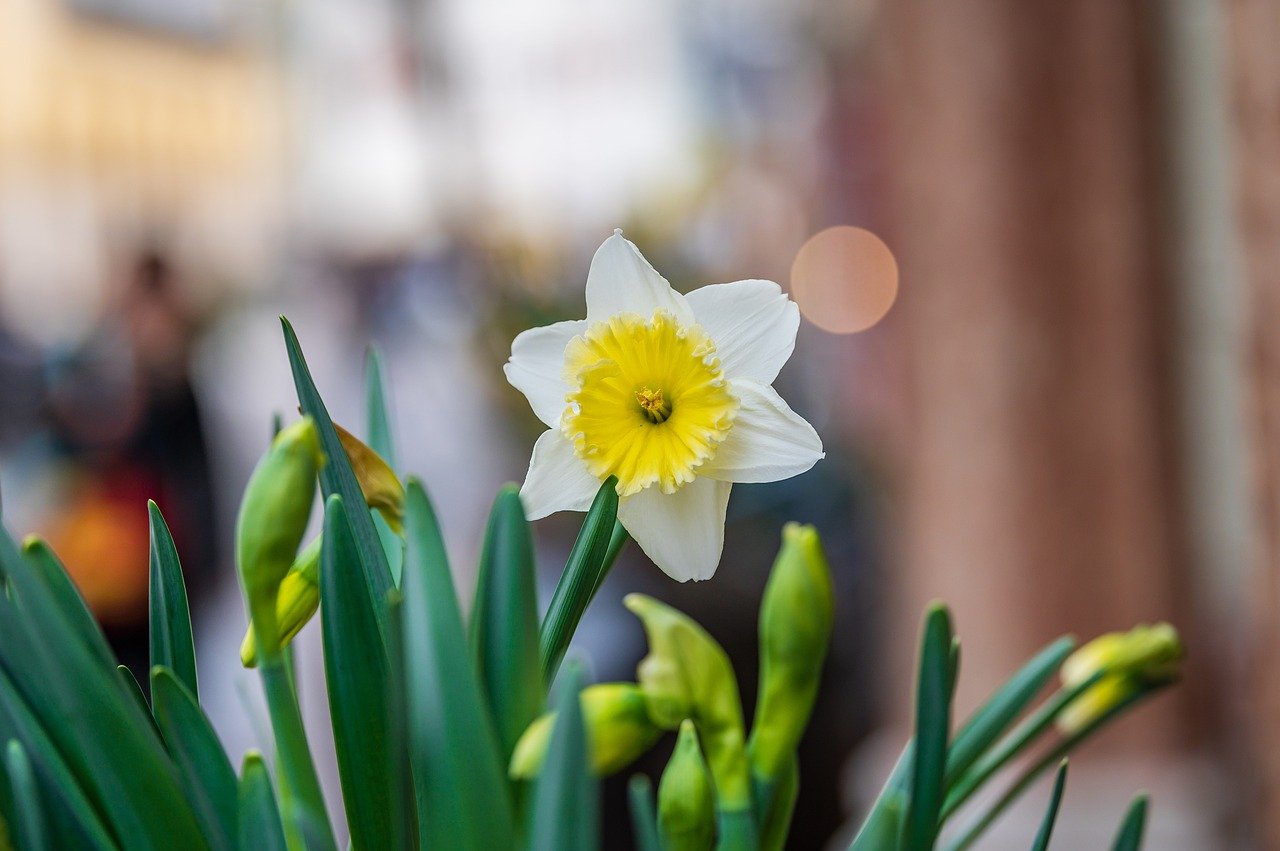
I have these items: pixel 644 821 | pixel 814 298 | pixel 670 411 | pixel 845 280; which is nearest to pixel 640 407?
pixel 670 411

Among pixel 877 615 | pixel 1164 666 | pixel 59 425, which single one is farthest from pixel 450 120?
pixel 1164 666

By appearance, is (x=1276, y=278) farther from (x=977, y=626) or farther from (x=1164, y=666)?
(x=1164, y=666)

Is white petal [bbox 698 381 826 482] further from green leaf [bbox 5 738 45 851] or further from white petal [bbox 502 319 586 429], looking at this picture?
green leaf [bbox 5 738 45 851]


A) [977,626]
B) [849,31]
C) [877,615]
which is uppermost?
[849,31]

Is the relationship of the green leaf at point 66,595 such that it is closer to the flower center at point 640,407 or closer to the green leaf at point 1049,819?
the flower center at point 640,407

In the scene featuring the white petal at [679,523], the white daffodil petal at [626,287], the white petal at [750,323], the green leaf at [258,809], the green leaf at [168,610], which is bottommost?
the green leaf at [258,809]

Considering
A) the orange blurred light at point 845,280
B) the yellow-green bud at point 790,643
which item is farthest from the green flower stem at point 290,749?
the orange blurred light at point 845,280
